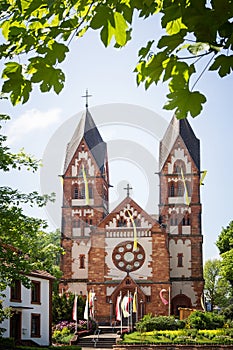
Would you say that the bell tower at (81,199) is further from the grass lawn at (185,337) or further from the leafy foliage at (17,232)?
the leafy foliage at (17,232)

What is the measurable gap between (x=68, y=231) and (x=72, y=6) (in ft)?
171

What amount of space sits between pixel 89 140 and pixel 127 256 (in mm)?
11750

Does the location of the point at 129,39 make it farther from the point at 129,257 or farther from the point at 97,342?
the point at 129,257

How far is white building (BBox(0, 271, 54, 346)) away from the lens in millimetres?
31527

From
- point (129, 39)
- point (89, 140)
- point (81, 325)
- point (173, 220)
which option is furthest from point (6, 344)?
point (89, 140)

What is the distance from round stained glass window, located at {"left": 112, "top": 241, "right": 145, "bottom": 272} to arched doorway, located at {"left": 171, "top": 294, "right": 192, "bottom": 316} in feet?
13.9

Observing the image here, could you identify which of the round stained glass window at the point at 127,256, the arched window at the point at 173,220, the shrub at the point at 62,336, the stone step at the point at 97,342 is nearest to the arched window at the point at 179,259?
the arched window at the point at 173,220

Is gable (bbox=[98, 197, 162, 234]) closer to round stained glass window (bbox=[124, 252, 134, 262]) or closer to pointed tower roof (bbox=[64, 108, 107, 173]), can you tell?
round stained glass window (bbox=[124, 252, 134, 262])

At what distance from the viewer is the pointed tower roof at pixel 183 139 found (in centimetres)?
5669

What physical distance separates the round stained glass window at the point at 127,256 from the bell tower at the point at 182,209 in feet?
10.2

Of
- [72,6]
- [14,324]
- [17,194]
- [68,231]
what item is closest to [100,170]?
[68,231]

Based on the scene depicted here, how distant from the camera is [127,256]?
5328 centimetres

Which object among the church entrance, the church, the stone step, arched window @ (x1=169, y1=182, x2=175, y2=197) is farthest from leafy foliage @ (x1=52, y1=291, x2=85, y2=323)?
arched window @ (x1=169, y1=182, x2=175, y2=197)

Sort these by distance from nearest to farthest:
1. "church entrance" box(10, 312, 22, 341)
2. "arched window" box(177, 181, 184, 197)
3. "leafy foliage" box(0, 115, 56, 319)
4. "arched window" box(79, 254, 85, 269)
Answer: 1. "leafy foliage" box(0, 115, 56, 319)
2. "church entrance" box(10, 312, 22, 341)
3. "arched window" box(79, 254, 85, 269)
4. "arched window" box(177, 181, 184, 197)
